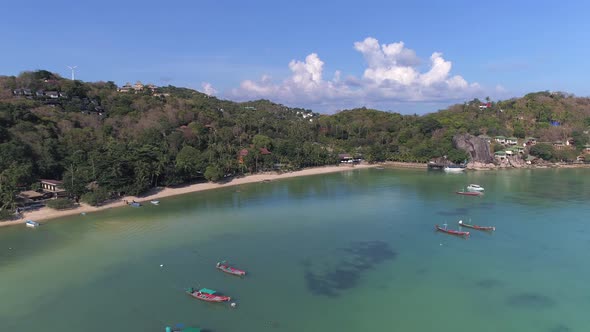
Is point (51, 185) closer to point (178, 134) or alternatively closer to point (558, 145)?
point (178, 134)

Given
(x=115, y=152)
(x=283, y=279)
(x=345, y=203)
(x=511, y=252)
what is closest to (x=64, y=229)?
(x=115, y=152)

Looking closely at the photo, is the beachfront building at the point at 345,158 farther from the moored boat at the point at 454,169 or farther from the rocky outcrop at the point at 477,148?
the rocky outcrop at the point at 477,148

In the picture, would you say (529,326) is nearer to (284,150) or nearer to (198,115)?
(284,150)

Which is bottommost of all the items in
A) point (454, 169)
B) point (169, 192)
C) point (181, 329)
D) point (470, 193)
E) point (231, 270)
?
point (181, 329)

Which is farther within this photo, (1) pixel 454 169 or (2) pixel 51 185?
(1) pixel 454 169

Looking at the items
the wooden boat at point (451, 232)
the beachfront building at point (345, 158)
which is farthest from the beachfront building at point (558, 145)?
the wooden boat at point (451, 232)

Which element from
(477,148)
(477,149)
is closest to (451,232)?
(477,149)

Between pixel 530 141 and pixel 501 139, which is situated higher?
pixel 501 139

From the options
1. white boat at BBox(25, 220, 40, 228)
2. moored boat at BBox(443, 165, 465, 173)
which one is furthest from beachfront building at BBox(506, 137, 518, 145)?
white boat at BBox(25, 220, 40, 228)
